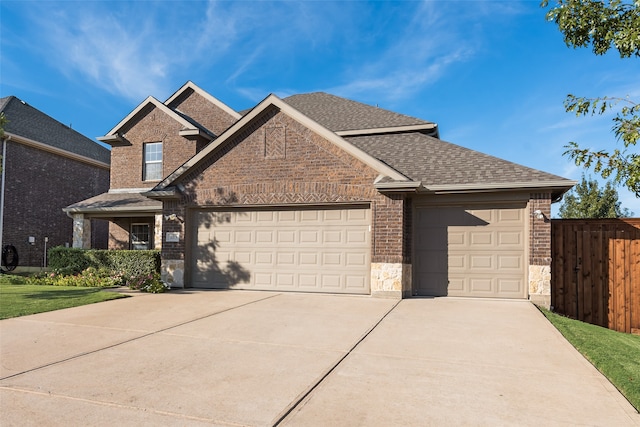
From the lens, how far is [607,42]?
8.05 meters

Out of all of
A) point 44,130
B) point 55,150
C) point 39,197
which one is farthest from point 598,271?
point 44,130

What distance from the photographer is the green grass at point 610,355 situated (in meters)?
4.18

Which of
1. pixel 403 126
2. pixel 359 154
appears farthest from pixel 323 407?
pixel 403 126

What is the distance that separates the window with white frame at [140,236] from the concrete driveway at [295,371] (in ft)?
32.8

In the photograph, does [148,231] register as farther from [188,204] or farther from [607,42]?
[607,42]

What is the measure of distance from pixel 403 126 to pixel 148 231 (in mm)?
11972

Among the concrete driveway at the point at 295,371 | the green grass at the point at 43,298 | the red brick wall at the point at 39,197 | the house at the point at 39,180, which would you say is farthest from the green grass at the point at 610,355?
the red brick wall at the point at 39,197

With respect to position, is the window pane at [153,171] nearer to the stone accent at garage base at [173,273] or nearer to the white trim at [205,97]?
the white trim at [205,97]

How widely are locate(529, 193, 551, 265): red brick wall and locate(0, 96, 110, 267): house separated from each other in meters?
21.4

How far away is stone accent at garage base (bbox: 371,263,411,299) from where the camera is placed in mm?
9844

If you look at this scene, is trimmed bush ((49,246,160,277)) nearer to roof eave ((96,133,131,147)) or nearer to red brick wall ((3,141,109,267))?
roof eave ((96,133,131,147))

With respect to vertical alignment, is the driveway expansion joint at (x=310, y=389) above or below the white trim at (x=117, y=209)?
below

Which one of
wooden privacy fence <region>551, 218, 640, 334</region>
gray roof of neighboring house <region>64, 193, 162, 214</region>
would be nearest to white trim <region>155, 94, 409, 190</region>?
gray roof of neighboring house <region>64, 193, 162, 214</region>

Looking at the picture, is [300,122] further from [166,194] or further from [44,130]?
[44,130]
